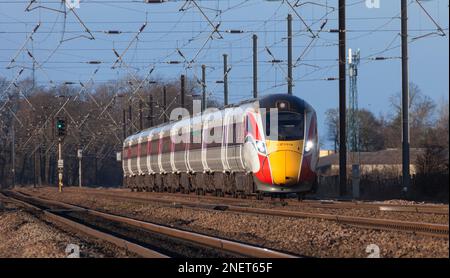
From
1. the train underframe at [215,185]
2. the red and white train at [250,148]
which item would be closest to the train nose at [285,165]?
the red and white train at [250,148]

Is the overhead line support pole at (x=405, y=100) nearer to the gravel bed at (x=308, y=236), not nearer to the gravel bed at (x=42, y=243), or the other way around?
the gravel bed at (x=308, y=236)

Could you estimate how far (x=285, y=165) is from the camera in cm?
2736

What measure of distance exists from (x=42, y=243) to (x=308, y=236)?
518 centimetres

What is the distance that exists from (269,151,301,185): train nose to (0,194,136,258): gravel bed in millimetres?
8207

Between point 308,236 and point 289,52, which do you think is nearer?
point 308,236

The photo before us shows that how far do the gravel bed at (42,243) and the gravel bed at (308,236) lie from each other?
289 centimetres

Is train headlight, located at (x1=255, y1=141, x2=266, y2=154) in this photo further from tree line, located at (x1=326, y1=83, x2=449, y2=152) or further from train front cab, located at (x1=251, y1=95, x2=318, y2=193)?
tree line, located at (x1=326, y1=83, x2=449, y2=152)

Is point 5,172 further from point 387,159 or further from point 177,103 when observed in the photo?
point 387,159

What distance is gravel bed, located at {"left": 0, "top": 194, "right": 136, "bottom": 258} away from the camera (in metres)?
13.9

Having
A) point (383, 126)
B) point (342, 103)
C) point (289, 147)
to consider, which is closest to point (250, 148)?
point (289, 147)

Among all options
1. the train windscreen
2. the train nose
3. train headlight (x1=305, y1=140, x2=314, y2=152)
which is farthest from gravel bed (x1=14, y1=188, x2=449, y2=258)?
train headlight (x1=305, y1=140, x2=314, y2=152)

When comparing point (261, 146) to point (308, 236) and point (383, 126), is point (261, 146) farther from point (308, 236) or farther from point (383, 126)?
point (383, 126)

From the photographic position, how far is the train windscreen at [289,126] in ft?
89.8

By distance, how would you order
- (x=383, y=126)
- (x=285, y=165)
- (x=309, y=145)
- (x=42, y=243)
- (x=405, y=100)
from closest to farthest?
(x=42, y=243)
(x=285, y=165)
(x=309, y=145)
(x=405, y=100)
(x=383, y=126)
